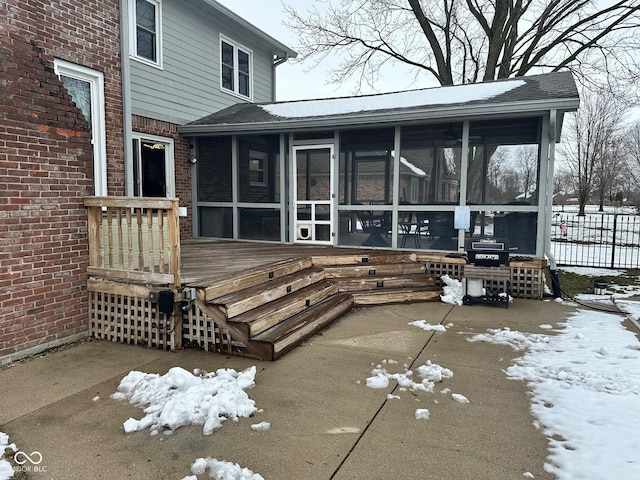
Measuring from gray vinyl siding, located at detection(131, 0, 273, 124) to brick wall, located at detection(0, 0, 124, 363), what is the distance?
313cm

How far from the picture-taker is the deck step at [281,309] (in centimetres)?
417

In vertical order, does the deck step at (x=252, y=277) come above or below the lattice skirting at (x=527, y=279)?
above

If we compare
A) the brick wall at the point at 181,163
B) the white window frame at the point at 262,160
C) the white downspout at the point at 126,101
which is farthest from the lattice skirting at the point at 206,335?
the brick wall at the point at 181,163

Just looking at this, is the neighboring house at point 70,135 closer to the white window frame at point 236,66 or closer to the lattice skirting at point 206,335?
the lattice skirting at point 206,335

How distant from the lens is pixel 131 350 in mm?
4375

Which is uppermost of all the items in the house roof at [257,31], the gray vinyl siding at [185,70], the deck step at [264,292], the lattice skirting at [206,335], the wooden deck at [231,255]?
the house roof at [257,31]

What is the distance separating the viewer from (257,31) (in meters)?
10.9

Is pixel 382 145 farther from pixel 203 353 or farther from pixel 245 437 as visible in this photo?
pixel 245 437

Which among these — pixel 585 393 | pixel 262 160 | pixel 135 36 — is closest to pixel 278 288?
pixel 585 393

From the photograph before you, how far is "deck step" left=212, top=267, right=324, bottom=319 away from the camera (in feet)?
14.1

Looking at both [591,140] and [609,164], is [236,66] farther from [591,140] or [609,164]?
[609,164]

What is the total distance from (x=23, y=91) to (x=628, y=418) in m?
5.53

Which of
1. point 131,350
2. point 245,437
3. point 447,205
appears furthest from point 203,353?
point 447,205

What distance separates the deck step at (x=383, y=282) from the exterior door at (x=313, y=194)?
177 centimetres
